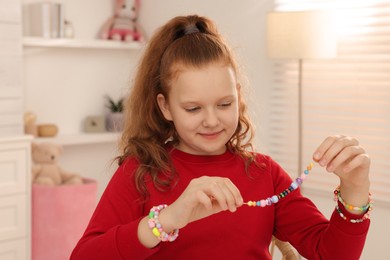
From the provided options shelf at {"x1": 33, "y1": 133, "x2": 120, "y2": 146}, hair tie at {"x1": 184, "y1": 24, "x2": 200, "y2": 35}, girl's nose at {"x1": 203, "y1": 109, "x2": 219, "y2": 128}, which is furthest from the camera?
shelf at {"x1": 33, "y1": 133, "x2": 120, "y2": 146}

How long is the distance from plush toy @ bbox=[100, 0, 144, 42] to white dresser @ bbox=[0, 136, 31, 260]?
1.16 metres

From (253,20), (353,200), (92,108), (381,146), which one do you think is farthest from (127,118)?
(92,108)

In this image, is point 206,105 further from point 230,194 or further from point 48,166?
point 48,166

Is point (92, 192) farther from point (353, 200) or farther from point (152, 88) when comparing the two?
point (353, 200)

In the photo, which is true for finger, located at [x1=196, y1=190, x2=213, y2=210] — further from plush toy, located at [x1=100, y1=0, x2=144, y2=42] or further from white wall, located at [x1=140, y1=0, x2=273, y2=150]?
plush toy, located at [x1=100, y1=0, x2=144, y2=42]

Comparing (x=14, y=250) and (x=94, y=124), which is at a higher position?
(x=94, y=124)

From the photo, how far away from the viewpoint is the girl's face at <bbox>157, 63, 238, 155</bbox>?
1.43m

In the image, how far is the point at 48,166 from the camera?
11.8 feet

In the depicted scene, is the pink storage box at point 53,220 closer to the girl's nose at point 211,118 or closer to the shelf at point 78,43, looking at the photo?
the shelf at point 78,43

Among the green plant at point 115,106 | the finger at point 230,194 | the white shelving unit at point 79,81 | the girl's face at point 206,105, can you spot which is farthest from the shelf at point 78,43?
the finger at point 230,194

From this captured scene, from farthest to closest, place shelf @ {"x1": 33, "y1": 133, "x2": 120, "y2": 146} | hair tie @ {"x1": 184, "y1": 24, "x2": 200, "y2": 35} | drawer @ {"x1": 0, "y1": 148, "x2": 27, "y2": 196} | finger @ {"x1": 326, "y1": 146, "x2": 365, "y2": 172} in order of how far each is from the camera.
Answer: shelf @ {"x1": 33, "y1": 133, "x2": 120, "y2": 146}
drawer @ {"x1": 0, "y1": 148, "x2": 27, "y2": 196}
hair tie @ {"x1": 184, "y1": 24, "x2": 200, "y2": 35}
finger @ {"x1": 326, "y1": 146, "x2": 365, "y2": 172}

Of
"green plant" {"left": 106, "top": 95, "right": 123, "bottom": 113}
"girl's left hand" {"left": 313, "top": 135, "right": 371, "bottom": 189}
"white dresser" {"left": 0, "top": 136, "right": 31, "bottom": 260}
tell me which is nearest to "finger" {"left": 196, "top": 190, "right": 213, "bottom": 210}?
"girl's left hand" {"left": 313, "top": 135, "right": 371, "bottom": 189}

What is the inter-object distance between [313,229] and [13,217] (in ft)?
7.13

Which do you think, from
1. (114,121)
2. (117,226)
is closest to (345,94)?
(114,121)
